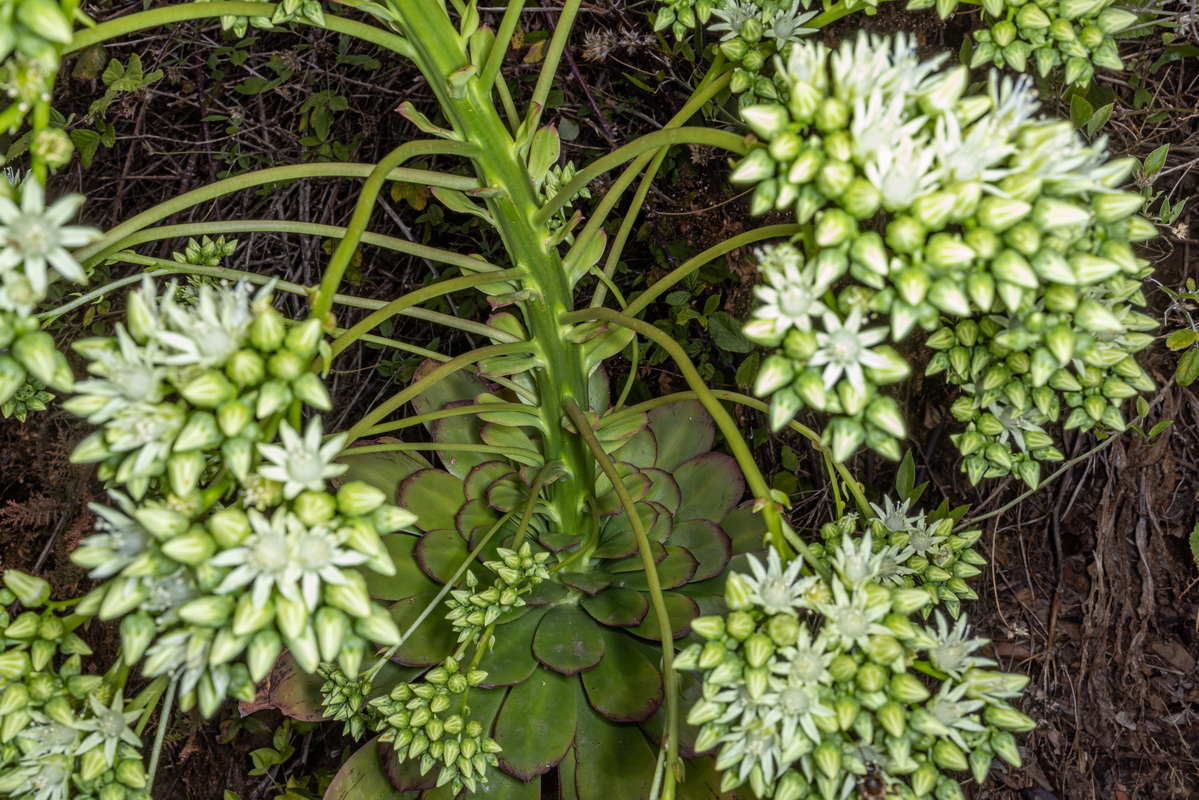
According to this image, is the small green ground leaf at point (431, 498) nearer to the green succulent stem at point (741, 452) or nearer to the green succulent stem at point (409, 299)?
the green succulent stem at point (409, 299)

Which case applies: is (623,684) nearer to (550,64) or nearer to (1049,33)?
(550,64)

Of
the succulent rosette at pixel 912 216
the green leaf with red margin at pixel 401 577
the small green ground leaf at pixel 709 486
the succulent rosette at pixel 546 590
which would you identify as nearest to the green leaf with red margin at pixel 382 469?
the succulent rosette at pixel 546 590

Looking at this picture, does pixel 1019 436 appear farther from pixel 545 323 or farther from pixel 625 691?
pixel 625 691

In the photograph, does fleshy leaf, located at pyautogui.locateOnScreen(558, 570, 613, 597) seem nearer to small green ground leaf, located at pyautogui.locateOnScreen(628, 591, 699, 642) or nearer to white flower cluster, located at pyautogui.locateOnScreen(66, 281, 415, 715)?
small green ground leaf, located at pyautogui.locateOnScreen(628, 591, 699, 642)

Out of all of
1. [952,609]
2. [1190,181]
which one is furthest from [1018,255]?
[1190,181]

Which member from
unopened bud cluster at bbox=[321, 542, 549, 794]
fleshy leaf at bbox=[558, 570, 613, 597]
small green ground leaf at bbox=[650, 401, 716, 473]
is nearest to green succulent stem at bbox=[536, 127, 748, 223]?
unopened bud cluster at bbox=[321, 542, 549, 794]

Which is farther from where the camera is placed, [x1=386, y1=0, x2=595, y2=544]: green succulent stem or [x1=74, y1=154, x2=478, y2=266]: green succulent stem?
[x1=386, y1=0, x2=595, y2=544]: green succulent stem
